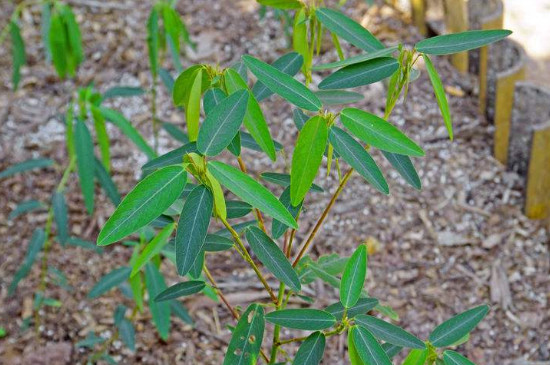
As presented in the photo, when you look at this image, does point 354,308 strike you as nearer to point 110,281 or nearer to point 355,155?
point 355,155

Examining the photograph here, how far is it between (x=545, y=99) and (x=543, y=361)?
831 mm

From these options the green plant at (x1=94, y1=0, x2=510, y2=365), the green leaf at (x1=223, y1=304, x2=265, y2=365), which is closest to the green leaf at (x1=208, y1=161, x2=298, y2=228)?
the green plant at (x1=94, y1=0, x2=510, y2=365)

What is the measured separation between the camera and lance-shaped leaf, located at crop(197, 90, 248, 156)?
94 centimetres

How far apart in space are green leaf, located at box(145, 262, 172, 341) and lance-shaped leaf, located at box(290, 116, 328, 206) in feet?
2.72

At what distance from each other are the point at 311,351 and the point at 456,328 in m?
0.22

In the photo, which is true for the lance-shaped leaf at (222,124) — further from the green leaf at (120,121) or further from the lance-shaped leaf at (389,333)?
the green leaf at (120,121)

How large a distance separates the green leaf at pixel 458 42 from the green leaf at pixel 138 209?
1.28ft

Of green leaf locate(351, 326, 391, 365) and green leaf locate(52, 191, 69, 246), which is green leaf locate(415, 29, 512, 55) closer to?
green leaf locate(351, 326, 391, 365)

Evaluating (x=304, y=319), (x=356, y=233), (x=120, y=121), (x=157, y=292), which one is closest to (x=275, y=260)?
(x=304, y=319)

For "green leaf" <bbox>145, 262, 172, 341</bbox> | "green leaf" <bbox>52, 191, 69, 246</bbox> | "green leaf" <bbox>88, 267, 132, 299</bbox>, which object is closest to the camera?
"green leaf" <bbox>145, 262, 172, 341</bbox>

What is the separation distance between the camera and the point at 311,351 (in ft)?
3.64

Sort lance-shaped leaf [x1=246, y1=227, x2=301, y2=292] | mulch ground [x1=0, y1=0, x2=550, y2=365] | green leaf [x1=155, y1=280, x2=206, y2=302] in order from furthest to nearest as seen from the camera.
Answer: mulch ground [x1=0, y1=0, x2=550, y2=365] → green leaf [x1=155, y1=280, x2=206, y2=302] → lance-shaped leaf [x1=246, y1=227, x2=301, y2=292]

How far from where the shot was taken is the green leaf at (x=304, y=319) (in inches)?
42.2

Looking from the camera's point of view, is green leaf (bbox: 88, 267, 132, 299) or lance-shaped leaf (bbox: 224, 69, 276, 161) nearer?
lance-shaped leaf (bbox: 224, 69, 276, 161)
